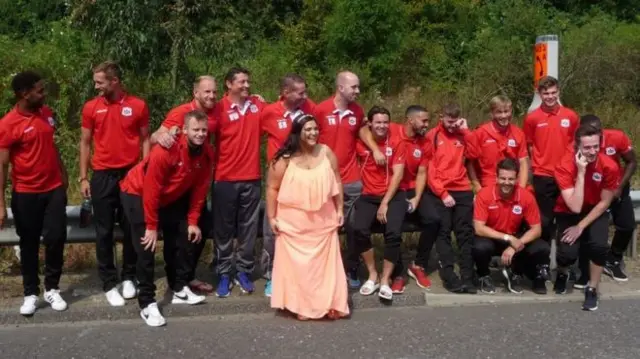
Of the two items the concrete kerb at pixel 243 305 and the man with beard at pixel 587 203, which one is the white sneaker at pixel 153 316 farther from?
the man with beard at pixel 587 203

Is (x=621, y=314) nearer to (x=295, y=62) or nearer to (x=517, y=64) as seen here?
(x=517, y=64)

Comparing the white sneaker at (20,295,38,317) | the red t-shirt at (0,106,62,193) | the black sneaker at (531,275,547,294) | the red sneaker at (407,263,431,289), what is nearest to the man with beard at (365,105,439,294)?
the red sneaker at (407,263,431,289)

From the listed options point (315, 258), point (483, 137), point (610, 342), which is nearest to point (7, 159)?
point (315, 258)

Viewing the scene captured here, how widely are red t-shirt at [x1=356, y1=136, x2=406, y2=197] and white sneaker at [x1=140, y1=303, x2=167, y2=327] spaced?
6.99 feet

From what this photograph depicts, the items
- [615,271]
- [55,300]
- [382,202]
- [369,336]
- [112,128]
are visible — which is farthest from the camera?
[615,271]

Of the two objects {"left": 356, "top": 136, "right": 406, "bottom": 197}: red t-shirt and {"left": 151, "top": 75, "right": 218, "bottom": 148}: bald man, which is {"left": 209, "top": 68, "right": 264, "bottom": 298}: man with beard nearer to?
{"left": 151, "top": 75, "right": 218, "bottom": 148}: bald man

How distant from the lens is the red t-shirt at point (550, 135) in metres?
7.48

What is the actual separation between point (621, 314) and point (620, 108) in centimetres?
1009

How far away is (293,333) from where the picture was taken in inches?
244

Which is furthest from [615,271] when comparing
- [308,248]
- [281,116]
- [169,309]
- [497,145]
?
[169,309]

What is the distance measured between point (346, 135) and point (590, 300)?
2.55 m

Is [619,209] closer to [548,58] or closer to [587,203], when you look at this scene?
[587,203]

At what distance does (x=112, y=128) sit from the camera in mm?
6766

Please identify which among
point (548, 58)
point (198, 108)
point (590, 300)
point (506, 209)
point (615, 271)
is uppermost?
point (548, 58)
